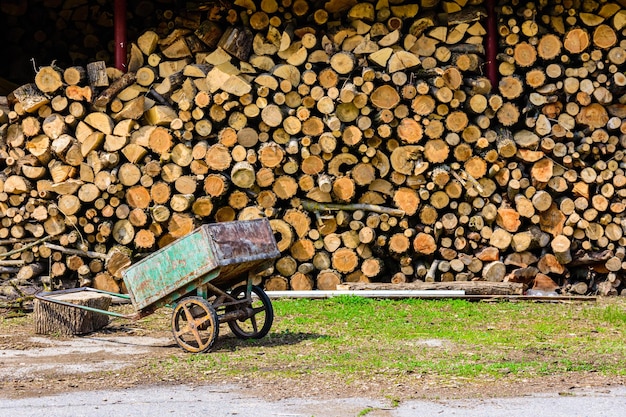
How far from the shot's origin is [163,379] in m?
6.32

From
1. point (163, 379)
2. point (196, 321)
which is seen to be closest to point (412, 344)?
point (196, 321)

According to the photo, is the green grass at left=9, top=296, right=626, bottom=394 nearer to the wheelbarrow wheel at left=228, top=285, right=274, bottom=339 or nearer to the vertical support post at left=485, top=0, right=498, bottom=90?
the wheelbarrow wheel at left=228, top=285, right=274, bottom=339

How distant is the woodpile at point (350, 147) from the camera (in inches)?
406

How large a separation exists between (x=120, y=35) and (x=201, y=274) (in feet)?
16.1

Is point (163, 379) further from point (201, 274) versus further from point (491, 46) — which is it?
point (491, 46)

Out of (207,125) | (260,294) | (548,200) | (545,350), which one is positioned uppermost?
(207,125)

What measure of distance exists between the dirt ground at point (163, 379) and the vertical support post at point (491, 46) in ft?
16.1

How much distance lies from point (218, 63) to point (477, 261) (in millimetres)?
3903

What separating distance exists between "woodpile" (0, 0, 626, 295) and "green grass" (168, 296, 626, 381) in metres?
0.95

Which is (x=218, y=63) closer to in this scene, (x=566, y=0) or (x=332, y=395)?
(x=566, y=0)

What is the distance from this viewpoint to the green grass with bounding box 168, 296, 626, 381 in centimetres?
655

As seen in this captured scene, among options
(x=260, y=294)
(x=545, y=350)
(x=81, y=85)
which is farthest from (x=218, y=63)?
(x=545, y=350)

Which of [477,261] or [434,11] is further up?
[434,11]

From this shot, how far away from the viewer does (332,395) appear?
579cm
